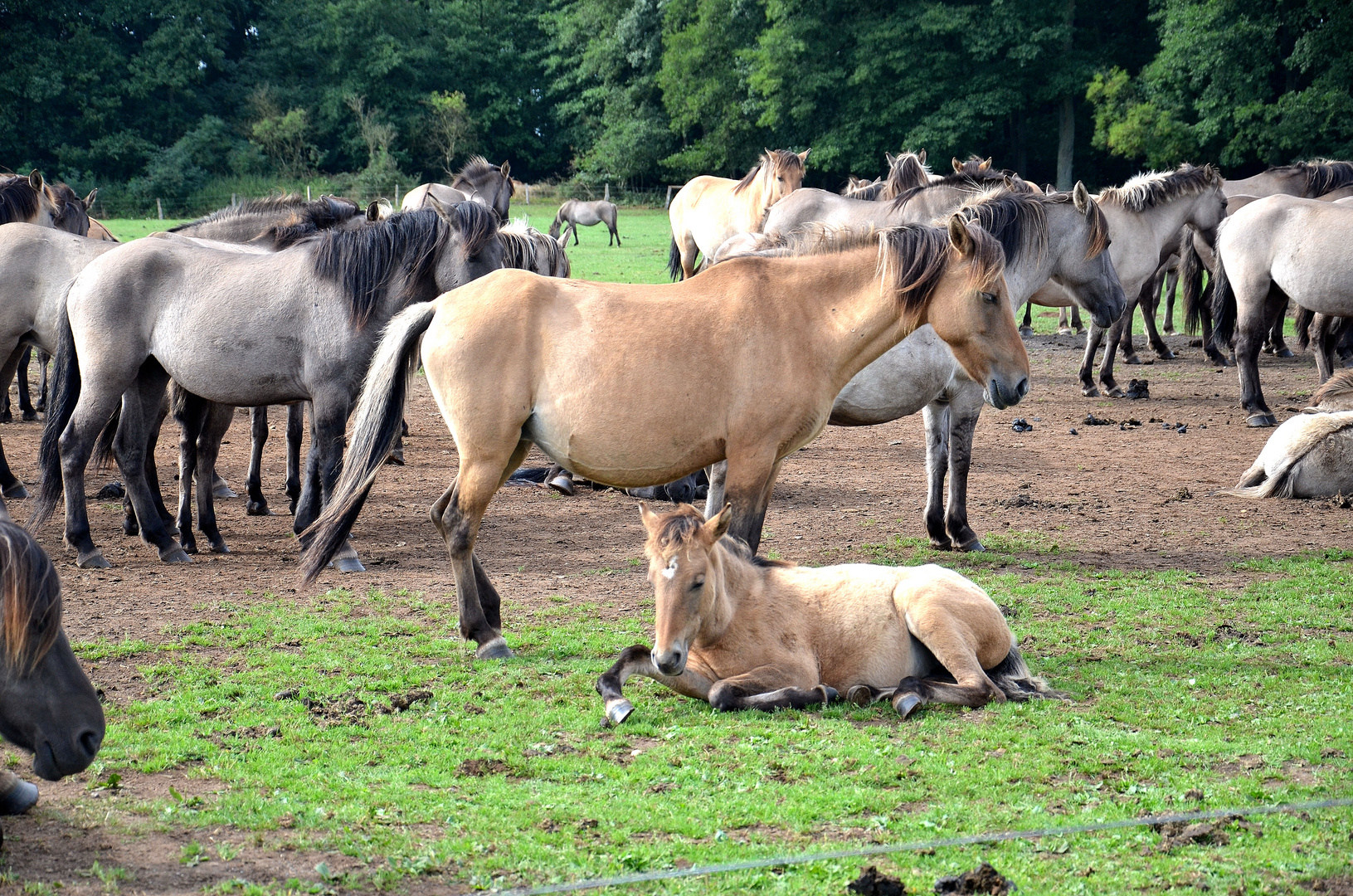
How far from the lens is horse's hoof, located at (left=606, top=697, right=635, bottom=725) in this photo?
4.92m

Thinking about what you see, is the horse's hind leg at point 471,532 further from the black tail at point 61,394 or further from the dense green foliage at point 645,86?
the dense green foliage at point 645,86

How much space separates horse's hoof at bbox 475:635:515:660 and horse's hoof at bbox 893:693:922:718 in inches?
80.1

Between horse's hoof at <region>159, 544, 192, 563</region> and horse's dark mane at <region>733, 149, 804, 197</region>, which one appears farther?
horse's dark mane at <region>733, 149, 804, 197</region>

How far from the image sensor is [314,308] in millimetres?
7758

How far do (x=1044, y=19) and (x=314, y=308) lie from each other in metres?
47.9

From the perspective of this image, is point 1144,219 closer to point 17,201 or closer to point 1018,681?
point 1018,681

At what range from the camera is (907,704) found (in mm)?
5008

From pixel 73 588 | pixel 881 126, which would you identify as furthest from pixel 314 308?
pixel 881 126

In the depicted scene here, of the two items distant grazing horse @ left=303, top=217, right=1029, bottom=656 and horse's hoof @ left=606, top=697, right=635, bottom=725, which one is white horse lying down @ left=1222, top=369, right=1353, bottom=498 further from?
horse's hoof @ left=606, top=697, right=635, bottom=725

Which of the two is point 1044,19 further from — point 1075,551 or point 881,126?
point 1075,551

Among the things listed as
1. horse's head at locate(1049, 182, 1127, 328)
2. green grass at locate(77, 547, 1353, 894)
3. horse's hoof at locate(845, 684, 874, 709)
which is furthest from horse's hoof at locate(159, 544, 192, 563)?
horse's head at locate(1049, 182, 1127, 328)

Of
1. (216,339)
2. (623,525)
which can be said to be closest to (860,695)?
(623,525)

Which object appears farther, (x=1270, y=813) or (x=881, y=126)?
(x=881, y=126)

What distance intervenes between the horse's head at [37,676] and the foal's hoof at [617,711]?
6.58 ft
